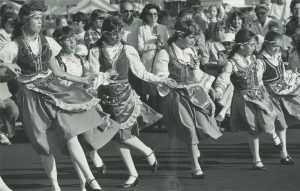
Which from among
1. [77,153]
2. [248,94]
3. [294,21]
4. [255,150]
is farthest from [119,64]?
[294,21]

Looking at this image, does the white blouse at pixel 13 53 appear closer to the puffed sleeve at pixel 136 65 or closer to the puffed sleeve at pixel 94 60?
the puffed sleeve at pixel 94 60

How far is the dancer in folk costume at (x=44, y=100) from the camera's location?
7452 mm

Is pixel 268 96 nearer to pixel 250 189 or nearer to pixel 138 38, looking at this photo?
pixel 250 189

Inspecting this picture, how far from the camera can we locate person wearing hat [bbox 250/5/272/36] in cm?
1373

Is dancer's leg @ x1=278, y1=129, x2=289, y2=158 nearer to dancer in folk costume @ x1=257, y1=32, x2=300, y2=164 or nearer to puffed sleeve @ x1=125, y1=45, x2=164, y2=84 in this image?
dancer in folk costume @ x1=257, y1=32, x2=300, y2=164

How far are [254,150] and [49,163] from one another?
248 centimetres

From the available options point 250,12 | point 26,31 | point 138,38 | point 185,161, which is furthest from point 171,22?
point 26,31

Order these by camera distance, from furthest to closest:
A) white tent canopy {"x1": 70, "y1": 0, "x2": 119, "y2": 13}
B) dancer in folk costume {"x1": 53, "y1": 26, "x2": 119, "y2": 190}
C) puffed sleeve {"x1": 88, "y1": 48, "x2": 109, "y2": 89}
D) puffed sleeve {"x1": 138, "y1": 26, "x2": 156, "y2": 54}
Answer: white tent canopy {"x1": 70, "y1": 0, "x2": 119, "y2": 13} → puffed sleeve {"x1": 138, "y1": 26, "x2": 156, "y2": 54} → dancer in folk costume {"x1": 53, "y1": 26, "x2": 119, "y2": 190} → puffed sleeve {"x1": 88, "y1": 48, "x2": 109, "y2": 89}

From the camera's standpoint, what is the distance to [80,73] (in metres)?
9.40

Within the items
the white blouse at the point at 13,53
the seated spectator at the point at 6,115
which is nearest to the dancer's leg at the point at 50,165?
the white blouse at the point at 13,53

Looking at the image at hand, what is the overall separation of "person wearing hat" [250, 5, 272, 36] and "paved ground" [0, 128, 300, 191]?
2.44 m

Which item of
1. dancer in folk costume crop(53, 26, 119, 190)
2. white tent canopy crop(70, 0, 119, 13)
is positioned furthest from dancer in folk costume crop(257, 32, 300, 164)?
white tent canopy crop(70, 0, 119, 13)

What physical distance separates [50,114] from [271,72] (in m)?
3.13

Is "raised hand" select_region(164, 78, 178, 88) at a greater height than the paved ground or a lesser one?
greater
